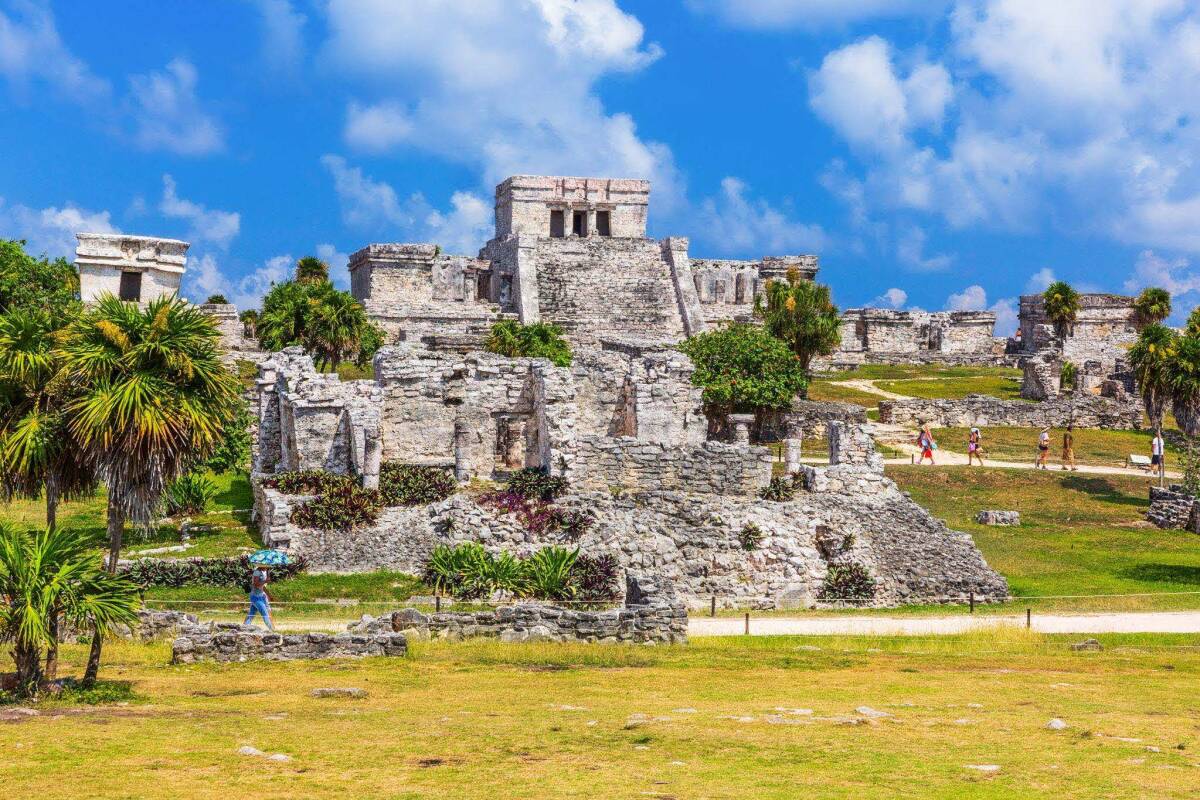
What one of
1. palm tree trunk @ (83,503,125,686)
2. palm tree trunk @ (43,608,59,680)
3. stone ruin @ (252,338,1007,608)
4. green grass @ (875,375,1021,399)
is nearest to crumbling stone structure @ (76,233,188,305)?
stone ruin @ (252,338,1007,608)

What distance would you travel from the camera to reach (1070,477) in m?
43.3

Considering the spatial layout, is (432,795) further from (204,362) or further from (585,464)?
(585,464)

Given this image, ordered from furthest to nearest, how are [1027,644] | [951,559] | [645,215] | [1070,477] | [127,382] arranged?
[645,215] < [1070,477] < [951,559] < [1027,644] < [127,382]

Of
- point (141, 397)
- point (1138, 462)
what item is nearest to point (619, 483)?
point (141, 397)

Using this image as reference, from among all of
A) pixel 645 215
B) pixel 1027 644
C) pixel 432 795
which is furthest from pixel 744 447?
pixel 645 215

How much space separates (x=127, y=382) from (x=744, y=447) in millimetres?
14299

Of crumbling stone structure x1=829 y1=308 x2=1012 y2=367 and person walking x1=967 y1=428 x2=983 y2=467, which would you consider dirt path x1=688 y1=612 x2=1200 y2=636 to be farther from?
crumbling stone structure x1=829 y1=308 x2=1012 y2=367

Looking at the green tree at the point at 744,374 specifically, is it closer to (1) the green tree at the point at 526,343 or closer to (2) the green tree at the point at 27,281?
(1) the green tree at the point at 526,343

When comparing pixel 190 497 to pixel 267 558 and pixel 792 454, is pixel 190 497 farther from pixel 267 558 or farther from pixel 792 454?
pixel 792 454

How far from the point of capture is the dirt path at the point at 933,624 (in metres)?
24.5

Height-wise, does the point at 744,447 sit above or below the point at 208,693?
above

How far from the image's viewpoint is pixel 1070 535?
3581 centimetres

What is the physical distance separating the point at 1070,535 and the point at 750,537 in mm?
10689

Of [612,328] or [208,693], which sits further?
[612,328]
